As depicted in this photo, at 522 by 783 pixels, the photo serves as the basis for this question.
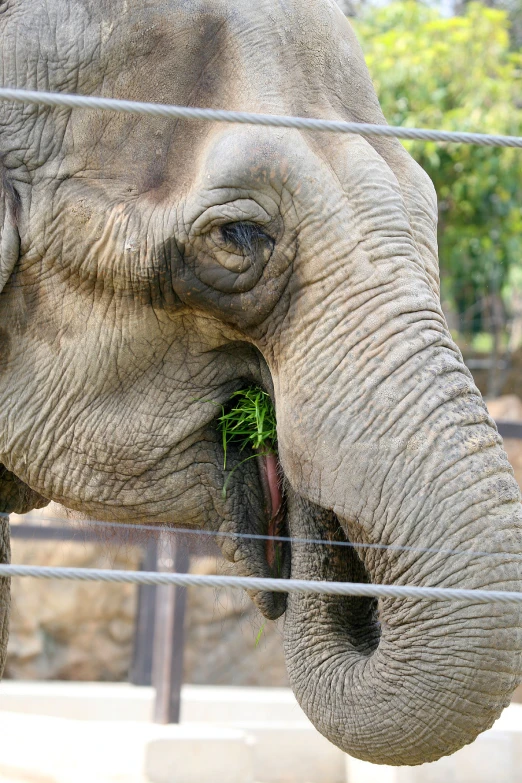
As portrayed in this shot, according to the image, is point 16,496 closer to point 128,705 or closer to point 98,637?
→ point 128,705

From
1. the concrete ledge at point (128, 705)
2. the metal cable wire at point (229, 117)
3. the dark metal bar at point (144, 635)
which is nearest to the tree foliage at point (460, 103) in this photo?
the dark metal bar at point (144, 635)

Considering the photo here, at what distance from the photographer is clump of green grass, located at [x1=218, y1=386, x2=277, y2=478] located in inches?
78.0

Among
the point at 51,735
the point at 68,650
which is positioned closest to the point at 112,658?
the point at 68,650

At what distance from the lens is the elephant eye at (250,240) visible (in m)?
1.86

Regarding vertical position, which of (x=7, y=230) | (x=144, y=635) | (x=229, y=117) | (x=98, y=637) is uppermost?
(x=229, y=117)

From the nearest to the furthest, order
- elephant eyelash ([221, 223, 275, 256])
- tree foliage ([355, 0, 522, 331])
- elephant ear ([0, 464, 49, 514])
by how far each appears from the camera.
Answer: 1. elephant eyelash ([221, 223, 275, 256])
2. elephant ear ([0, 464, 49, 514])
3. tree foliage ([355, 0, 522, 331])

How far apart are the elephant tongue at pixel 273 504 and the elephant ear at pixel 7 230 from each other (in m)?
0.60

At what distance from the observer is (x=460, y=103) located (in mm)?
8406

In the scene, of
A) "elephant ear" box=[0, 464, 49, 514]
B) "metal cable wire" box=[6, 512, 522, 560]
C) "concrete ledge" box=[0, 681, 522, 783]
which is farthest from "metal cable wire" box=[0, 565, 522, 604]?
"concrete ledge" box=[0, 681, 522, 783]

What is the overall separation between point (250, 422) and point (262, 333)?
8.3 inches

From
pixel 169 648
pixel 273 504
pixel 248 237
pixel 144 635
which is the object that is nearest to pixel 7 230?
pixel 248 237

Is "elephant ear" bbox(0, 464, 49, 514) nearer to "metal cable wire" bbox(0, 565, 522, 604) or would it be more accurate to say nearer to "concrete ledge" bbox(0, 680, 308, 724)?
"metal cable wire" bbox(0, 565, 522, 604)

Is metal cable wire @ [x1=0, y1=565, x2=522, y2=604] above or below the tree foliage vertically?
above

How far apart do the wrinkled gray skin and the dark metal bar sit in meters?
5.05
